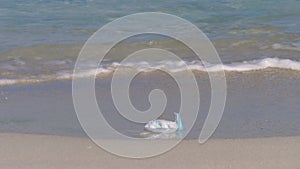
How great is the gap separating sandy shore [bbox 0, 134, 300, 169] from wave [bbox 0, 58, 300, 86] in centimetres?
204

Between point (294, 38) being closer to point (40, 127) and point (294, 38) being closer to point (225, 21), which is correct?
point (225, 21)

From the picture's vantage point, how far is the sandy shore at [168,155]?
380cm

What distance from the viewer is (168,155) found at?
396 cm

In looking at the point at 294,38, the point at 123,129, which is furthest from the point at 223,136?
the point at 294,38

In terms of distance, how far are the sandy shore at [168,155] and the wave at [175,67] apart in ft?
6.69

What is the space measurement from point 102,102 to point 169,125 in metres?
1.02

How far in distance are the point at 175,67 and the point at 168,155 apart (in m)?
2.69

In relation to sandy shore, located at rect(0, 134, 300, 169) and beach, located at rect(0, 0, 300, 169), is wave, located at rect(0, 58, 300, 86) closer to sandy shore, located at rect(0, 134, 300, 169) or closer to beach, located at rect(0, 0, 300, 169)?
beach, located at rect(0, 0, 300, 169)

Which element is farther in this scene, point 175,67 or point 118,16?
point 118,16

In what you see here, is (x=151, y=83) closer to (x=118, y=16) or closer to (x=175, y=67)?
(x=175, y=67)

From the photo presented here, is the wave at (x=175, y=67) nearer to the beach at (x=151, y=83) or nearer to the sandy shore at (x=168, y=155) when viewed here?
the beach at (x=151, y=83)

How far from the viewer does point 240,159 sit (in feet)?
12.7

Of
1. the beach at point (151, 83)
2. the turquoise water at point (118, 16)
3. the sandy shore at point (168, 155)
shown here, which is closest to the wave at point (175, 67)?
the beach at point (151, 83)

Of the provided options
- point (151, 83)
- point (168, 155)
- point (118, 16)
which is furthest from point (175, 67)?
point (118, 16)
